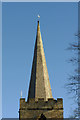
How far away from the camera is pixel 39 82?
103 feet

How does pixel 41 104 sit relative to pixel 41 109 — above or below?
above

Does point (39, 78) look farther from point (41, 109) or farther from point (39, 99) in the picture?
point (41, 109)

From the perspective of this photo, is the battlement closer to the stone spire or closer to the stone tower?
the stone tower

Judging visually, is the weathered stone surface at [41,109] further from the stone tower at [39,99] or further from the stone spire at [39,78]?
the stone spire at [39,78]

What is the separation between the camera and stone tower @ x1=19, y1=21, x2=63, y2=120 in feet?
97.0

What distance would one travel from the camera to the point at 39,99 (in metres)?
30.3

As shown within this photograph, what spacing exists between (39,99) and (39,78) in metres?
2.33


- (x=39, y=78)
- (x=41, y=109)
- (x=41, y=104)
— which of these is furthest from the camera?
(x=39, y=78)

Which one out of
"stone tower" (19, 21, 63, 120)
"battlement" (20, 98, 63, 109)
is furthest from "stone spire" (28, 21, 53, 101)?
"battlement" (20, 98, 63, 109)

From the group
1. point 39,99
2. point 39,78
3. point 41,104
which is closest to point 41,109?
point 41,104

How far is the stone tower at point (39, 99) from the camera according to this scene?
29.6 meters

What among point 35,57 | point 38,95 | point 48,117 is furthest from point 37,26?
point 48,117

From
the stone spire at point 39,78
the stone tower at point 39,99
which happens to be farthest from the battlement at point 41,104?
the stone spire at point 39,78

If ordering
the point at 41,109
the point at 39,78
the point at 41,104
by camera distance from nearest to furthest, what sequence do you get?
1. the point at 41,109
2. the point at 41,104
3. the point at 39,78
